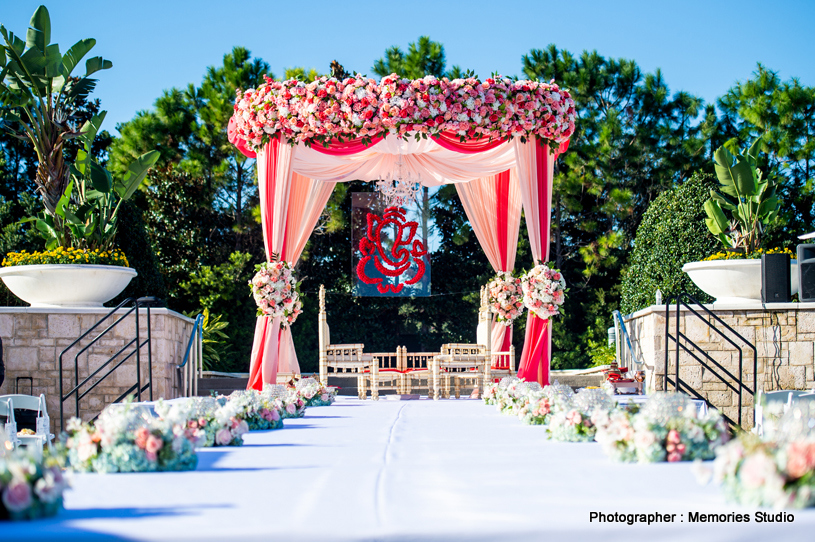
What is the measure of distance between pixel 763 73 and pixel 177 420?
13.0 meters

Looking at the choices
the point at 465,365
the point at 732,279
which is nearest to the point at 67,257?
the point at 465,365

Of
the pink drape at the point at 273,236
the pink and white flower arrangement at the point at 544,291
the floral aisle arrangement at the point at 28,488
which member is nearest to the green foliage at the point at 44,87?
the pink drape at the point at 273,236

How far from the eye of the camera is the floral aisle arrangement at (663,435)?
2.94 m

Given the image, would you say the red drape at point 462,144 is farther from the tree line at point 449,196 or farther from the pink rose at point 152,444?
the pink rose at point 152,444

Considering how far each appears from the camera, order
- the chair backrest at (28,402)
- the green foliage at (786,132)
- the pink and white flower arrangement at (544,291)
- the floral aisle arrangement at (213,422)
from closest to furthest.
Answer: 1. the floral aisle arrangement at (213,422)
2. the chair backrest at (28,402)
3. the pink and white flower arrangement at (544,291)
4. the green foliage at (786,132)

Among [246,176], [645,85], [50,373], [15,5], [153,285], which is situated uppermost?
[15,5]

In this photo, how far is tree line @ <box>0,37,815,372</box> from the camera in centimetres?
1271

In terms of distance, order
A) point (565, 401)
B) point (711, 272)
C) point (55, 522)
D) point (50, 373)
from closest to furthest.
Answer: point (55, 522) → point (565, 401) → point (50, 373) → point (711, 272)

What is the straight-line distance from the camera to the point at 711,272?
7.39 m

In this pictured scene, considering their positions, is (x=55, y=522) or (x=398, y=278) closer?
(x=55, y=522)

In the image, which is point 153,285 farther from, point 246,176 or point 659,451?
point 659,451

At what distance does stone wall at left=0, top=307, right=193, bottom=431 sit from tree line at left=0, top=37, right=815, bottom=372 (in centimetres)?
487

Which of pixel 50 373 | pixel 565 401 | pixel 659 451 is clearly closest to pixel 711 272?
pixel 565 401

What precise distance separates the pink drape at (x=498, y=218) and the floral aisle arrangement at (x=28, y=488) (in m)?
7.04
